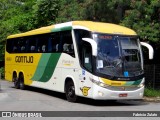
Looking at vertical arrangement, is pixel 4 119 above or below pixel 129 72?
below

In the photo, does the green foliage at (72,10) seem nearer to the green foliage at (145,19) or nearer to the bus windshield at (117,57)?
the green foliage at (145,19)

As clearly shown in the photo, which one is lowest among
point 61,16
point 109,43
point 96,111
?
point 96,111

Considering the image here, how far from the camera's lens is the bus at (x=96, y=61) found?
16.2 m

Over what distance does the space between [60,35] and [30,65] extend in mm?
4607

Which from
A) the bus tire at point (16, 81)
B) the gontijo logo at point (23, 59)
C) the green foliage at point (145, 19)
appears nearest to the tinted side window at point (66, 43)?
the gontijo logo at point (23, 59)

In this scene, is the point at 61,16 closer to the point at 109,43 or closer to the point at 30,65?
the point at 30,65

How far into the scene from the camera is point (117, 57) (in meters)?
16.5

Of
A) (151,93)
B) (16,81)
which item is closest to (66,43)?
(151,93)

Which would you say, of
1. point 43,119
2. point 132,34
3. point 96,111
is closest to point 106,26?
point 132,34

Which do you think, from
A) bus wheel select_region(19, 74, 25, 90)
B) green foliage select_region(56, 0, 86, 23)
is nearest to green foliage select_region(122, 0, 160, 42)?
green foliage select_region(56, 0, 86, 23)

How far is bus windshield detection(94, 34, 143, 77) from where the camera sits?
16.3 m

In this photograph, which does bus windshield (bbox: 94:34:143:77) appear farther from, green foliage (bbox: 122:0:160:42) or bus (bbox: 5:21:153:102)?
green foliage (bbox: 122:0:160:42)

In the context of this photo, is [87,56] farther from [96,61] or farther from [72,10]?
[72,10]

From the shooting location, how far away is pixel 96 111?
14.6 metres
